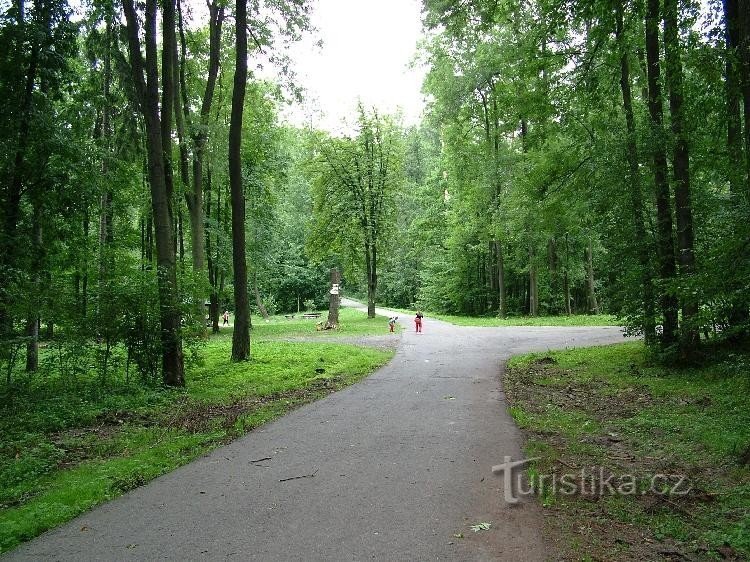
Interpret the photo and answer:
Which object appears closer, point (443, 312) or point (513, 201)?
point (513, 201)

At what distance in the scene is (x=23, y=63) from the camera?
9.73 m

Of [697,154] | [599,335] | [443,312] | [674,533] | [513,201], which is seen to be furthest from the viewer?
[443,312]

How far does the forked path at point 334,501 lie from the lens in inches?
147

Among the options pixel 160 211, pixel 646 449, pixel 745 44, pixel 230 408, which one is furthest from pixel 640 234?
pixel 160 211

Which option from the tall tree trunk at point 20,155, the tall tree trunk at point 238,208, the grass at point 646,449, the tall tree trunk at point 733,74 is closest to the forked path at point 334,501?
the grass at point 646,449

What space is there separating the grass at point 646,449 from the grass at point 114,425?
4.09 m

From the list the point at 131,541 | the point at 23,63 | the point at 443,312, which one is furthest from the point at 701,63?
the point at 443,312

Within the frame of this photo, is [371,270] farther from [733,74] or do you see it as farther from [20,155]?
[733,74]

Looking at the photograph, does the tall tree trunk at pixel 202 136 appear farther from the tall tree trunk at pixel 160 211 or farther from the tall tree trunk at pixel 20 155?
the tall tree trunk at pixel 20 155

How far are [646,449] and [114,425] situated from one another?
24.2 ft

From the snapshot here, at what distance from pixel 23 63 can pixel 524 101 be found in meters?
10.9

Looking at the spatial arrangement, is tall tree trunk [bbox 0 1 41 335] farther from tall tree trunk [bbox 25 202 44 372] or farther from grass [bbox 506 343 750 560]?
grass [bbox 506 343 750 560]

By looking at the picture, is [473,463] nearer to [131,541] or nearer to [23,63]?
[131,541]

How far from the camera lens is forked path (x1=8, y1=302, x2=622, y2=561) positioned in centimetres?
374
